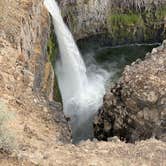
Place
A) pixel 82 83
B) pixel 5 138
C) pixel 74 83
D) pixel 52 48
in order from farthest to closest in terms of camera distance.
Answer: pixel 82 83, pixel 74 83, pixel 52 48, pixel 5 138

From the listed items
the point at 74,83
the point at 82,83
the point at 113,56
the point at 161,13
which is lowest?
the point at 82,83

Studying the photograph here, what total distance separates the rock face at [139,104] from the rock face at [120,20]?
9425 mm

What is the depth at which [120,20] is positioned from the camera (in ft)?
97.8

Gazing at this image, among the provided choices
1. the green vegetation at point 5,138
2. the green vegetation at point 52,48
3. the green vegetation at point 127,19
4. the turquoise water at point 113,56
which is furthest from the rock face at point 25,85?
the green vegetation at point 127,19

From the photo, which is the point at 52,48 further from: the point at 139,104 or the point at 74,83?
the point at 139,104

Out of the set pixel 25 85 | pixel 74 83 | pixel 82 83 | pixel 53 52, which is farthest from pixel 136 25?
pixel 25 85

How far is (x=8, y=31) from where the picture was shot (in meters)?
16.5

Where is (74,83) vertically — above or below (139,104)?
above

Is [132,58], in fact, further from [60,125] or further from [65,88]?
[60,125]

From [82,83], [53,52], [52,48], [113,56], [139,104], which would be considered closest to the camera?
[139,104]

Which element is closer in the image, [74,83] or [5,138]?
[5,138]

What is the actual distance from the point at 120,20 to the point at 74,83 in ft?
23.2

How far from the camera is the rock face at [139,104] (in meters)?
17.7

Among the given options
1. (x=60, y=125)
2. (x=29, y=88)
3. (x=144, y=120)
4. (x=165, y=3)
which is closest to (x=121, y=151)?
(x=60, y=125)
